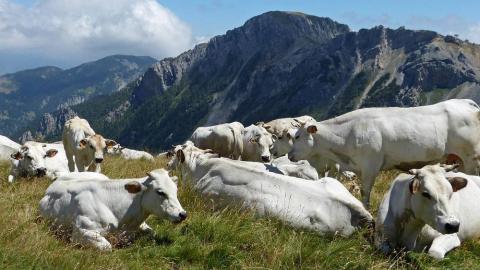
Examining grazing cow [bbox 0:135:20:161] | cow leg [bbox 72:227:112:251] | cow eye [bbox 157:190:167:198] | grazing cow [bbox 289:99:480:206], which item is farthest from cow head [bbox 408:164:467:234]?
grazing cow [bbox 0:135:20:161]

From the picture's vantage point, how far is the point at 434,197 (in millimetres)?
8273

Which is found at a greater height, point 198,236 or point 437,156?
point 437,156

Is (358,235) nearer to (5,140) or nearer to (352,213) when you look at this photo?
(352,213)

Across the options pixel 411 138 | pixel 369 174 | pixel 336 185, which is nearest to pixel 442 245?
pixel 336 185

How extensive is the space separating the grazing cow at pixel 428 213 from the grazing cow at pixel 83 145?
10.1 meters

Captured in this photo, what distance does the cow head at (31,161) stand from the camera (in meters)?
16.5

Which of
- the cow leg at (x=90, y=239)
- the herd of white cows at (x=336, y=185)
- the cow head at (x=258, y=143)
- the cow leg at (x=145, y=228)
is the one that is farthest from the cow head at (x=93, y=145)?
the cow leg at (x=90, y=239)

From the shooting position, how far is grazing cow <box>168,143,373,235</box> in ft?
32.4

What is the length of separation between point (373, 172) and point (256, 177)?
3.53m

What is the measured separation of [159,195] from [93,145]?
27.9ft

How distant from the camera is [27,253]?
7355 mm

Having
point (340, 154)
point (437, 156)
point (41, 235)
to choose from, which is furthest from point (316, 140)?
point (41, 235)

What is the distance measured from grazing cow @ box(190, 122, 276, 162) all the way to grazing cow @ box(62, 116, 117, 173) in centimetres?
525

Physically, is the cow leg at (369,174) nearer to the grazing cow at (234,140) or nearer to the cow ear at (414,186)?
the cow ear at (414,186)
